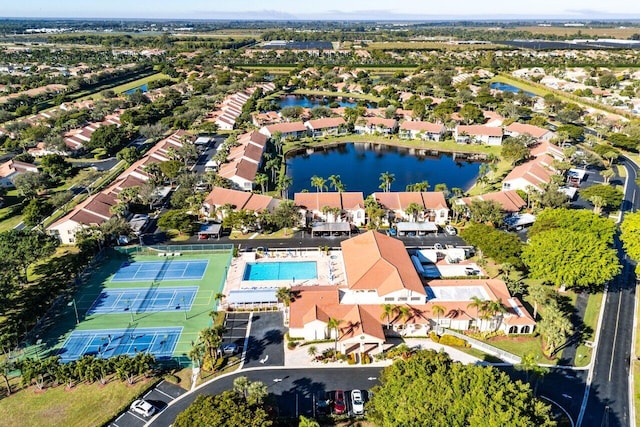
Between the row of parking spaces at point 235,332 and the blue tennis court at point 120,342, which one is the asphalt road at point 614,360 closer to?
the row of parking spaces at point 235,332

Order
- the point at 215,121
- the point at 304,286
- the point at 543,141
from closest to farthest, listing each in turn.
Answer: the point at 304,286 → the point at 543,141 → the point at 215,121

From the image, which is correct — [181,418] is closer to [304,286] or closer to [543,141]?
[304,286]

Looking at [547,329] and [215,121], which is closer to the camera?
[547,329]

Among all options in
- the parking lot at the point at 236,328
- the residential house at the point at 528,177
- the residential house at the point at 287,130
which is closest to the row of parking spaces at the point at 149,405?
the parking lot at the point at 236,328

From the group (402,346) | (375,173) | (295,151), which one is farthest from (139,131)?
(402,346)

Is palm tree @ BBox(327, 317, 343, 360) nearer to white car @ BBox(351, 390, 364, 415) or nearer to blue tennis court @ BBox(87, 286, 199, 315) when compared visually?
white car @ BBox(351, 390, 364, 415)

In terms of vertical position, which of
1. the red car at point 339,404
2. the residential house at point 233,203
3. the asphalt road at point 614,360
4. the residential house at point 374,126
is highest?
the residential house at point 374,126

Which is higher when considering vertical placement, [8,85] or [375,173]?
[8,85]

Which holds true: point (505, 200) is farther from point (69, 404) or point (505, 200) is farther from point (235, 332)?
point (69, 404)

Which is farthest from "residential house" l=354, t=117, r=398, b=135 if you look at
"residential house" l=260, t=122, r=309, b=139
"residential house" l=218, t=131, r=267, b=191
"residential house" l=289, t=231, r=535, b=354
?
"residential house" l=289, t=231, r=535, b=354
